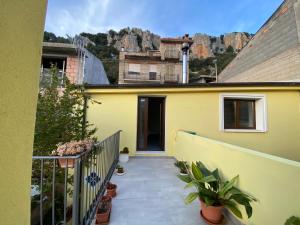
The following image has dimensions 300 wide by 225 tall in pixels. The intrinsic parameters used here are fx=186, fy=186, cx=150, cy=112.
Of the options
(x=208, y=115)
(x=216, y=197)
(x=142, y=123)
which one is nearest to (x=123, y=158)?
(x=142, y=123)

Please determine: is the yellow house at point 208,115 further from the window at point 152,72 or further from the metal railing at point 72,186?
the window at point 152,72

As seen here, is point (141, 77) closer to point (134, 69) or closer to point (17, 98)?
point (134, 69)

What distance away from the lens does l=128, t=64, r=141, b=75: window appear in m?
25.3

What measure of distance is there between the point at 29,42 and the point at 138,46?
165ft

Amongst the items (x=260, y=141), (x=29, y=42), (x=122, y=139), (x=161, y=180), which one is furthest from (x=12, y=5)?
(x=260, y=141)

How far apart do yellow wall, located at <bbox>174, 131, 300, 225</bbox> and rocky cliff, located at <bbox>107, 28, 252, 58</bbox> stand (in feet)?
138

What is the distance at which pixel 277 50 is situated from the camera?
9695 millimetres

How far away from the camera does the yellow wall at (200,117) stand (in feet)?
22.2

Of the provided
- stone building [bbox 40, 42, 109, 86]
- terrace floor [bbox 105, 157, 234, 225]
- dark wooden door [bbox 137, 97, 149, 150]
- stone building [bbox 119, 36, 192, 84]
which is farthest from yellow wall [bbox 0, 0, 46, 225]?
stone building [bbox 119, 36, 192, 84]

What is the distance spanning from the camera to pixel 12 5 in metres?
0.71

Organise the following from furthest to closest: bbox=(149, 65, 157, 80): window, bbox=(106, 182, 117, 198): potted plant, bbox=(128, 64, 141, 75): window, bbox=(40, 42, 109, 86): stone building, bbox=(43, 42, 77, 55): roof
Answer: bbox=(149, 65, 157, 80): window, bbox=(128, 64, 141, 75): window, bbox=(40, 42, 109, 86): stone building, bbox=(43, 42, 77, 55): roof, bbox=(106, 182, 117, 198): potted plant

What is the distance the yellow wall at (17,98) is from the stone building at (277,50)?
10077mm

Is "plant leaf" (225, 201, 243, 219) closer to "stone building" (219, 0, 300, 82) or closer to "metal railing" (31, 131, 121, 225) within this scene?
"metal railing" (31, 131, 121, 225)

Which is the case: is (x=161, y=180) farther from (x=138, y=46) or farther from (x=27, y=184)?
(x=138, y=46)
